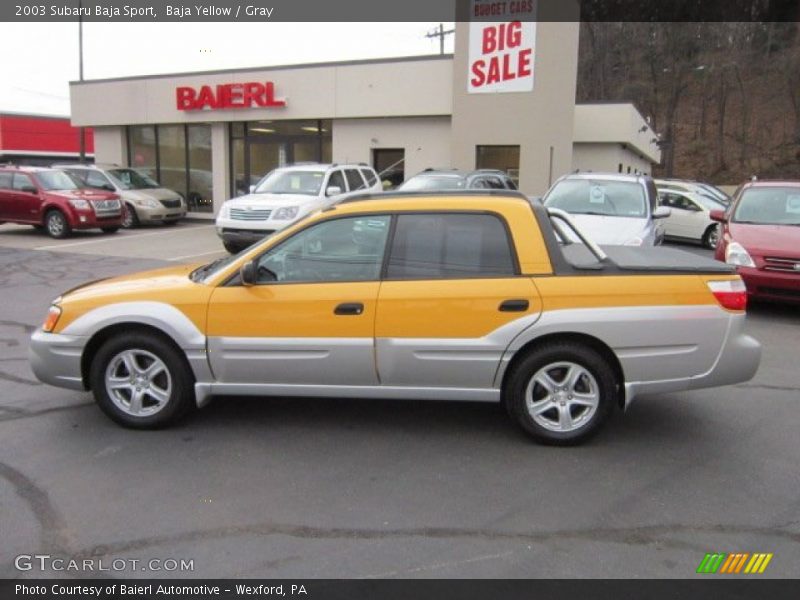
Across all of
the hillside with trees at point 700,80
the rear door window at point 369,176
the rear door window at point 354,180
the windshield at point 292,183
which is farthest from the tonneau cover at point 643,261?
the hillside with trees at point 700,80

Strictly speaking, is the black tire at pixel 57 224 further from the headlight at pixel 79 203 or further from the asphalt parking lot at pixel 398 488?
the asphalt parking lot at pixel 398 488

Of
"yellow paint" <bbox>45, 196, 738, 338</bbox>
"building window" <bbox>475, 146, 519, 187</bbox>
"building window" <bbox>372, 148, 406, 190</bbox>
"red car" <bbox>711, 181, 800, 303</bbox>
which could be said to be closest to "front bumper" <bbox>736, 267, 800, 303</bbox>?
"red car" <bbox>711, 181, 800, 303</bbox>

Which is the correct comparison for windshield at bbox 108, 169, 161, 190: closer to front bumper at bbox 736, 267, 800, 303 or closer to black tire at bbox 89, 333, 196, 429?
black tire at bbox 89, 333, 196, 429

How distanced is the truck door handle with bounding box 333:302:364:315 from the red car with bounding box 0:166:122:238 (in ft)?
45.8

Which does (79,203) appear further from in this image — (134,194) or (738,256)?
(738,256)

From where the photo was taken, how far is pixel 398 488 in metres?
3.83

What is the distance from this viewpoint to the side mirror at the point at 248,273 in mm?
4379

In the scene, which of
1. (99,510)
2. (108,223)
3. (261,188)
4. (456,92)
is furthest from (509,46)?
(99,510)

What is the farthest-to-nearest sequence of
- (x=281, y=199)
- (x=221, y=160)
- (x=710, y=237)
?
(x=221, y=160) < (x=710, y=237) < (x=281, y=199)

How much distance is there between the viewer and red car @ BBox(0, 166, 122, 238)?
→ 53.1 ft

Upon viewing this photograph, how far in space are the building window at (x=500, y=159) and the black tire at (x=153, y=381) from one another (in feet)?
50.6

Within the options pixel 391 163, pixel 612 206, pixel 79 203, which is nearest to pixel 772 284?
pixel 612 206

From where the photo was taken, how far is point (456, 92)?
61.0 feet
